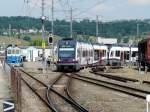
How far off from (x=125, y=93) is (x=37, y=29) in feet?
508

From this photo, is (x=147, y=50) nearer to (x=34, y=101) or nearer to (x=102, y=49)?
(x=102, y=49)

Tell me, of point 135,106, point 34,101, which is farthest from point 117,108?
point 34,101

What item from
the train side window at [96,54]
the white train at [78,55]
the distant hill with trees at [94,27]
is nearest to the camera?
the white train at [78,55]

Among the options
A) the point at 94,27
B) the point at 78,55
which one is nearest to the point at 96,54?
the point at 78,55

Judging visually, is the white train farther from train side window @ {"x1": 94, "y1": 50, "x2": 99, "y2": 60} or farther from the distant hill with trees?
the distant hill with trees

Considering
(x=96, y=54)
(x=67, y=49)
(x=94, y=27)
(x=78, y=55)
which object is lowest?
(x=96, y=54)

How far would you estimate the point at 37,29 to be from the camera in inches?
7160

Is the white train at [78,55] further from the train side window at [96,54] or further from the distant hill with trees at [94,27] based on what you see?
the distant hill with trees at [94,27]

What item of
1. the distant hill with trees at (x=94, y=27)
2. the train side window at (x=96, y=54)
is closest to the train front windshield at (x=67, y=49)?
the train side window at (x=96, y=54)

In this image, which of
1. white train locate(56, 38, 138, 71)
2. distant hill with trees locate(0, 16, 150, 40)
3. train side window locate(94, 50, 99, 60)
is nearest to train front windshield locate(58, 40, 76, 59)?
white train locate(56, 38, 138, 71)

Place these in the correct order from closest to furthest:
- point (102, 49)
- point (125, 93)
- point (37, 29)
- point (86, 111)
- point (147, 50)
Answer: point (86, 111) → point (125, 93) → point (147, 50) → point (102, 49) → point (37, 29)

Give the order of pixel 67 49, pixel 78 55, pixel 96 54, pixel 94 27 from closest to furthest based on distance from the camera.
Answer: pixel 67 49, pixel 78 55, pixel 96 54, pixel 94 27

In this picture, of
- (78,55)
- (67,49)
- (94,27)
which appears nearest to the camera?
(67,49)

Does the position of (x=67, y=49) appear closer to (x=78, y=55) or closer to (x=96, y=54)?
(x=78, y=55)
